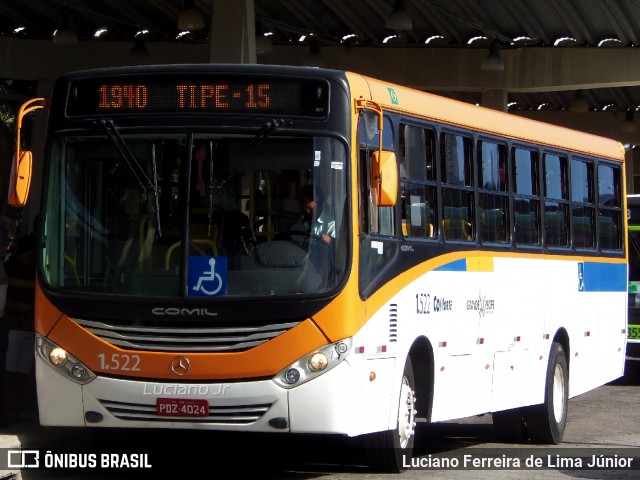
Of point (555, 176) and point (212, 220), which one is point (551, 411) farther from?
point (212, 220)

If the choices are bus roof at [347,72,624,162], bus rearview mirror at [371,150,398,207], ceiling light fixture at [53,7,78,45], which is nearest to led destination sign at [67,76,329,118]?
bus roof at [347,72,624,162]

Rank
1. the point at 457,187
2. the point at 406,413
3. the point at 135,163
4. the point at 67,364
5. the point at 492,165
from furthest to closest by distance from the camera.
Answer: the point at 492,165 → the point at 457,187 → the point at 406,413 → the point at 135,163 → the point at 67,364

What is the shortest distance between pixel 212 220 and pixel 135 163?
0.69 meters

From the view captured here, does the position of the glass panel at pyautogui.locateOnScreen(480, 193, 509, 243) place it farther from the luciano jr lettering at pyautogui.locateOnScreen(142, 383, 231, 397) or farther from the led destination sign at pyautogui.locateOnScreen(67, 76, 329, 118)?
the luciano jr lettering at pyautogui.locateOnScreen(142, 383, 231, 397)

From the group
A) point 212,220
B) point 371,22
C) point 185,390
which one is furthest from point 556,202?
point 371,22

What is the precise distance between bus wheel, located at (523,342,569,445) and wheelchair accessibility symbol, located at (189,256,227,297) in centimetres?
531

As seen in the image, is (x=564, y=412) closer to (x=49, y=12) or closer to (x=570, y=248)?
(x=570, y=248)

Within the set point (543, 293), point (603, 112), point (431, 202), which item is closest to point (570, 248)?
point (543, 293)

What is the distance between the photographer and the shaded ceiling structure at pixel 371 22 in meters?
30.7

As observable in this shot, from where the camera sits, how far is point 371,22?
3300 centimetres

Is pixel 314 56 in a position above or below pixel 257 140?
above

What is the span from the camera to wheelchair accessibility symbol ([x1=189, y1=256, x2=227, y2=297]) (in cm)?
1078

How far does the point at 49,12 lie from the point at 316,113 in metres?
23.4

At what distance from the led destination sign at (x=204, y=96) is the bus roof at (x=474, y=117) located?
0.35m
